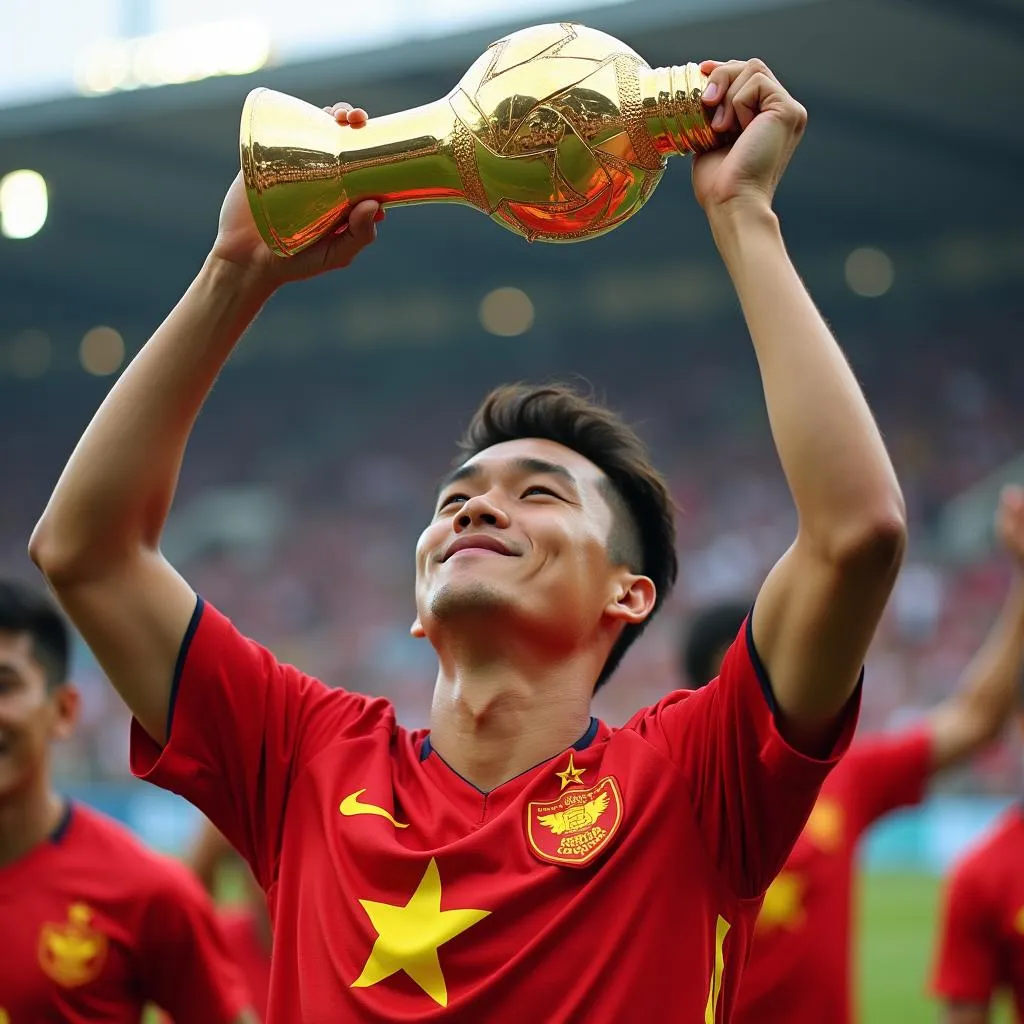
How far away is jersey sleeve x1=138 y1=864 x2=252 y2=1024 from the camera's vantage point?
11.6 feet

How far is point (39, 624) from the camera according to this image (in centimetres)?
392

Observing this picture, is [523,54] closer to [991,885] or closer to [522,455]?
[522,455]

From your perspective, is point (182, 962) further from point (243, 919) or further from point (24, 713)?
point (243, 919)

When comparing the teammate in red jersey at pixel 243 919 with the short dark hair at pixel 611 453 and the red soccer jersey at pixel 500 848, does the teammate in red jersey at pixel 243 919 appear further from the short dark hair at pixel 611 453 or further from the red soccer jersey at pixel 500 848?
the red soccer jersey at pixel 500 848

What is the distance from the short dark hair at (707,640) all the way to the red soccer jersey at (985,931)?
0.98 m

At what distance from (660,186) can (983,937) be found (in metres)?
16.3

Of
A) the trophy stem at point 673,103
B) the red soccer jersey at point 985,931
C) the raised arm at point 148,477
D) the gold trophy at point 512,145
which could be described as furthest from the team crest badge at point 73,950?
the red soccer jersey at point 985,931

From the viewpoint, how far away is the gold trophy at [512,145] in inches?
87.4

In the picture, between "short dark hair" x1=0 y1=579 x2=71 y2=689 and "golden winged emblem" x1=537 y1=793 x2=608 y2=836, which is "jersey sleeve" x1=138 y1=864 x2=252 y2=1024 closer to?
"short dark hair" x1=0 y1=579 x2=71 y2=689

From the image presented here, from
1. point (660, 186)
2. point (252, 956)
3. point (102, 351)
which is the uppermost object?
point (102, 351)

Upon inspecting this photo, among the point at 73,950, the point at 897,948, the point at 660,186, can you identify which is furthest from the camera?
the point at 660,186

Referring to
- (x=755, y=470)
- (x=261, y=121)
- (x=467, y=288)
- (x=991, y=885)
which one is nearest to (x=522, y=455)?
(x=261, y=121)

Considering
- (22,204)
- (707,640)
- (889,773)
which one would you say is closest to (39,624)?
(707,640)

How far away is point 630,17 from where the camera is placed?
1627 cm
